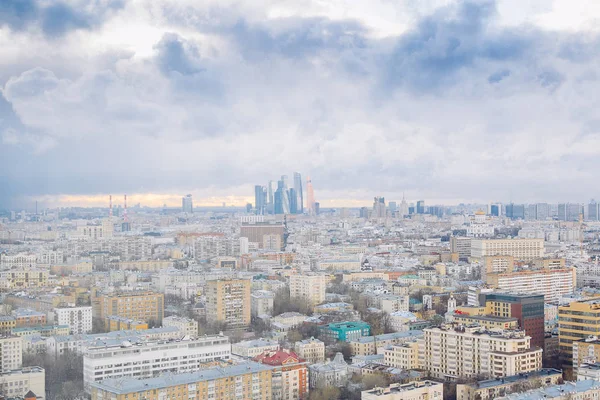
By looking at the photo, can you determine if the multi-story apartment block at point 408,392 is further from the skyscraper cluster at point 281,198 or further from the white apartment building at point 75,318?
the skyscraper cluster at point 281,198

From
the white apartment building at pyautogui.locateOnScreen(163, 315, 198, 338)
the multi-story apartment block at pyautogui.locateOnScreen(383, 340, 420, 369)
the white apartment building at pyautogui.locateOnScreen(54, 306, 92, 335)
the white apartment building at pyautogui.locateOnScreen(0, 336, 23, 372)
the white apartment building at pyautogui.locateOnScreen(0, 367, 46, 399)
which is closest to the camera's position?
the white apartment building at pyautogui.locateOnScreen(0, 367, 46, 399)

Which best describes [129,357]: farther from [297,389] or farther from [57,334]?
[57,334]

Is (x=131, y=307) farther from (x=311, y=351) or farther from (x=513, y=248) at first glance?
(x=513, y=248)

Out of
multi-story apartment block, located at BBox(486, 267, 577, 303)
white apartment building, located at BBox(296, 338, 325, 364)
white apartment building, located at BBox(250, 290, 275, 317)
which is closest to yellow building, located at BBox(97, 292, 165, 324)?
white apartment building, located at BBox(250, 290, 275, 317)

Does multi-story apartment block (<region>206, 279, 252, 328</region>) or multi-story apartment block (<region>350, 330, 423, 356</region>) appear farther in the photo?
multi-story apartment block (<region>206, 279, 252, 328</region>)

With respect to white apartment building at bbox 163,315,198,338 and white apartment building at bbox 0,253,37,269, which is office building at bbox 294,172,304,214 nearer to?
white apartment building at bbox 0,253,37,269

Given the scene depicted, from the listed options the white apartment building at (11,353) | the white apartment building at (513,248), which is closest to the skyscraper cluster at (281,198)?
the white apartment building at (513,248)
